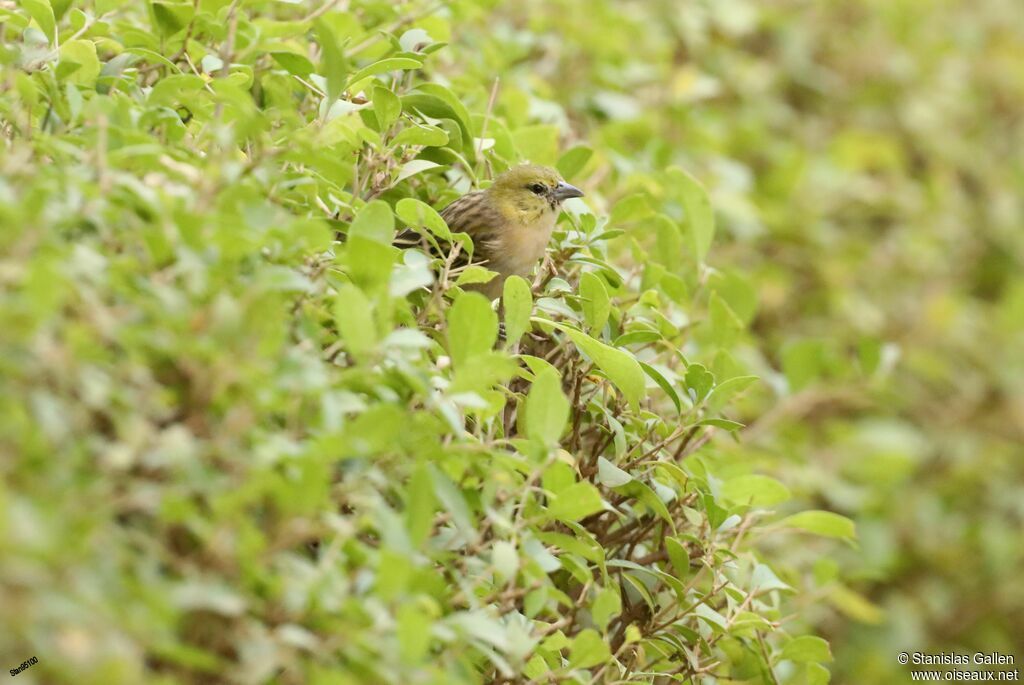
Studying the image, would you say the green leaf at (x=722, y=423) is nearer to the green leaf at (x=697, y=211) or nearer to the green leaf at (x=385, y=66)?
the green leaf at (x=697, y=211)

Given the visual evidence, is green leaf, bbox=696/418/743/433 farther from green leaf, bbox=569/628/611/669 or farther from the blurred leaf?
the blurred leaf

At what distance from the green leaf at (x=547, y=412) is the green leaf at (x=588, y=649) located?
0.33 meters

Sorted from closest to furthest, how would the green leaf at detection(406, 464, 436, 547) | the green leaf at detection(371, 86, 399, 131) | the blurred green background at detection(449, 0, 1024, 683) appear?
the green leaf at detection(406, 464, 436, 547) → the green leaf at detection(371, 86, 399, 131) → the blurred green background at detection(449, 0, 1024, 683)

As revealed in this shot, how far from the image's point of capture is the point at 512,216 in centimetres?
338

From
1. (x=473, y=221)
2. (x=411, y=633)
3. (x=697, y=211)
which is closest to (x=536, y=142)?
(x=473, y=221)

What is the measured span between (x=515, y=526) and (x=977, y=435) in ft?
15.8

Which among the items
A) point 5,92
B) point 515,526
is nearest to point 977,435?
point 515,526

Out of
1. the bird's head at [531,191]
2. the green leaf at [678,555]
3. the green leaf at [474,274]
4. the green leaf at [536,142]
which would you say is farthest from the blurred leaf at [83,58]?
the green leaf at [678,555]

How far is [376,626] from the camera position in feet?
5.54

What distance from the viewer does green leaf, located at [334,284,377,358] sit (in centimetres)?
187

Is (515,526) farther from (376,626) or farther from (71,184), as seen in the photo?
(71,184)

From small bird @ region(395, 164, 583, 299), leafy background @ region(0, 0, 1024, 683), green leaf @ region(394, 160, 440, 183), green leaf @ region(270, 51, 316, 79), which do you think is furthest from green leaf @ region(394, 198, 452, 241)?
small bird @ region(395, 164, 583, 299)

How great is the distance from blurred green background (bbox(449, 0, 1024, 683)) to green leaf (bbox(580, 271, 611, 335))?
164 cm

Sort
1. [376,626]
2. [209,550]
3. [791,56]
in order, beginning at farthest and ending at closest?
[791,56], [376,626], [209,550]
